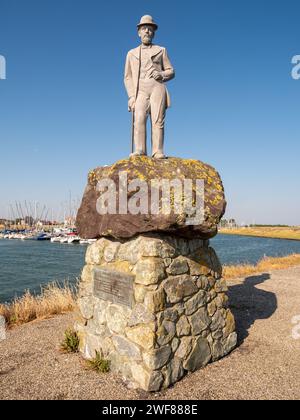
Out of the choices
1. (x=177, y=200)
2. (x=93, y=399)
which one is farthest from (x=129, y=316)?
(x=177, y=200)

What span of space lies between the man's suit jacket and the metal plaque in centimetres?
300

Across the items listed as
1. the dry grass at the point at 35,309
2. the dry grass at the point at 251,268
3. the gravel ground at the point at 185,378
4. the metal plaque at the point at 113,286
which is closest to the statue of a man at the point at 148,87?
the metal plaque at the point at 113,286

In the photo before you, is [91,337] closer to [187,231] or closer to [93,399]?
[93,399]

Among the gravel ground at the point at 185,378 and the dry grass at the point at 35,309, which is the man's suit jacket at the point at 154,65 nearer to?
the gravel ground at the point at 185,378

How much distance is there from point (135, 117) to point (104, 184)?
4.52 feet

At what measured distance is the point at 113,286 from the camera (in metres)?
4.82

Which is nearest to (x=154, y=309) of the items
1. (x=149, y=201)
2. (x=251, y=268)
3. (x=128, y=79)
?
(x=149, y=201)

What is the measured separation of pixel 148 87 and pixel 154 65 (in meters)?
0.40

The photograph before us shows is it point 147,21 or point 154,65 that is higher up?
point 147,21

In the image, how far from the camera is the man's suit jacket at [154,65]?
5.80m

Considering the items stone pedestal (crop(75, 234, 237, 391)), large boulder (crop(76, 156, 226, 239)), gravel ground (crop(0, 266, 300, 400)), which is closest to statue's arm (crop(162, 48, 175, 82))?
large boulder (crop(76, 156, 226, 239))

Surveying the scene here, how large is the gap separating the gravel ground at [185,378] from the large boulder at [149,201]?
1.91m

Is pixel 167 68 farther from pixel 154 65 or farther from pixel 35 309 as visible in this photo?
pixel 35 309

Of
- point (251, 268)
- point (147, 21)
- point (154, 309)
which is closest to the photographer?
point (154, 309)
